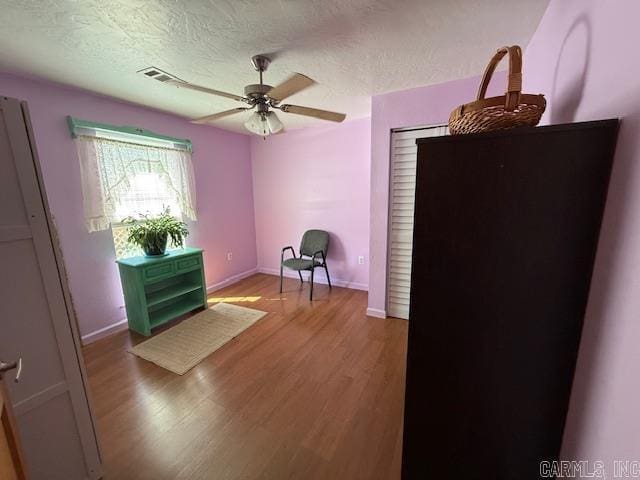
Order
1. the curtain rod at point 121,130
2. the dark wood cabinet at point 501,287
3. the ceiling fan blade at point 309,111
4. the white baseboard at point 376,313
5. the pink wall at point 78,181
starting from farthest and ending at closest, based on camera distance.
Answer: the white baseboard at point 376,313, the curtain rod at point 121,130, the pink wall at point 78,181, the ceiling fan blade at point 309,111, the dark wood cabinet at point 501,287

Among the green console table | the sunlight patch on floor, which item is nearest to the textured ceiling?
the green console table

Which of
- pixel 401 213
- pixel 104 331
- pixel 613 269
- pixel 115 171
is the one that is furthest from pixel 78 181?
pixel 613 269

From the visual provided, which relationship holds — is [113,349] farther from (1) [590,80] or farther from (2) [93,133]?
(1) [590,80]

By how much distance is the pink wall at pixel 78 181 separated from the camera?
217 cm

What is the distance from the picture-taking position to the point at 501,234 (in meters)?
0.77

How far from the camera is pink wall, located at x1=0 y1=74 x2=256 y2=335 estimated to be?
2.17m

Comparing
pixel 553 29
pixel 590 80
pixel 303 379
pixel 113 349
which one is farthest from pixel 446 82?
pixel 113 349

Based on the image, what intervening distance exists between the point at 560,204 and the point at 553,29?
112 cm

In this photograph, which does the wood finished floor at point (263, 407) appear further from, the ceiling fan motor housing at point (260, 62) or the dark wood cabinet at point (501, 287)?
the ceiling fan motor housing at point (260, 62)

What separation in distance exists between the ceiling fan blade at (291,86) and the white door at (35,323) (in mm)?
1150

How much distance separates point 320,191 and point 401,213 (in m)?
1.51

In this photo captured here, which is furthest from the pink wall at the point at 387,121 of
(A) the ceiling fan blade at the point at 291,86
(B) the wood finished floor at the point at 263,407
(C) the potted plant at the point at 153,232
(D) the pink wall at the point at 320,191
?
(C) the potted plant at the point at 153,232

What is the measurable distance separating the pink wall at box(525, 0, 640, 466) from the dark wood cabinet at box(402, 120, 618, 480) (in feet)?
0.11

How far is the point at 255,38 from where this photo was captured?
1.56 m
